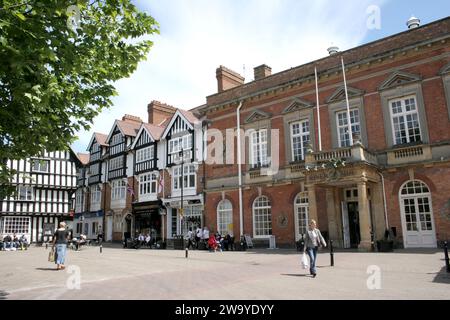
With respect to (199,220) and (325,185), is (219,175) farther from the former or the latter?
(325,185)

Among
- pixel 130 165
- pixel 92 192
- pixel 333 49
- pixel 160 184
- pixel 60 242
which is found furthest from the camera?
pixel 92 192

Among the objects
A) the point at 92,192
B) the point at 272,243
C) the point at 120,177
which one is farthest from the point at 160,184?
the point at 92,192

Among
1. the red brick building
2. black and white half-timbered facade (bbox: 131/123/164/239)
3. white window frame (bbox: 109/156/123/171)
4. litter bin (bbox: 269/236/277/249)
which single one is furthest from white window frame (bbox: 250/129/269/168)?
white window frame (bbox: 109/156/123/171)

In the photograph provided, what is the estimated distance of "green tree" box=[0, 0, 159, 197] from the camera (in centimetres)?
617

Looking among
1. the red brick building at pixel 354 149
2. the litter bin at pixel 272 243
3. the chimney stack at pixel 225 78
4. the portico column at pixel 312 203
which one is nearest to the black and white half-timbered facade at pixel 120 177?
the chimney stack at pixel 225 78

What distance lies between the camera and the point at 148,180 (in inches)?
1350

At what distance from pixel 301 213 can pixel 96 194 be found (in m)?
27.8

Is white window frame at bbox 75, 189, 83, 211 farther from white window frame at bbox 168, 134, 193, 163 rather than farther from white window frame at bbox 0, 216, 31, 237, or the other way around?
white window frame at bbox 168, 134, 193, 163

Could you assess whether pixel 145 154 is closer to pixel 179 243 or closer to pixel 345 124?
pixel 179 243

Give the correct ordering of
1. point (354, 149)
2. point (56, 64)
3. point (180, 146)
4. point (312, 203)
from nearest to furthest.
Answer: point (56, 64) < point (354, 149) < point (312, 203) < point (180, 146)

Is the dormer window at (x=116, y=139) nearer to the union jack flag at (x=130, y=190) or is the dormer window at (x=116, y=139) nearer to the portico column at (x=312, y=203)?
the union jack flag at (x=130, y=190)

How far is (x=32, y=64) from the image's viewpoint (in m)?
6.10

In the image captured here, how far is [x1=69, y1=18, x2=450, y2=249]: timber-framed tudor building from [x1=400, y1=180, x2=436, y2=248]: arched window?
48 millimetres
